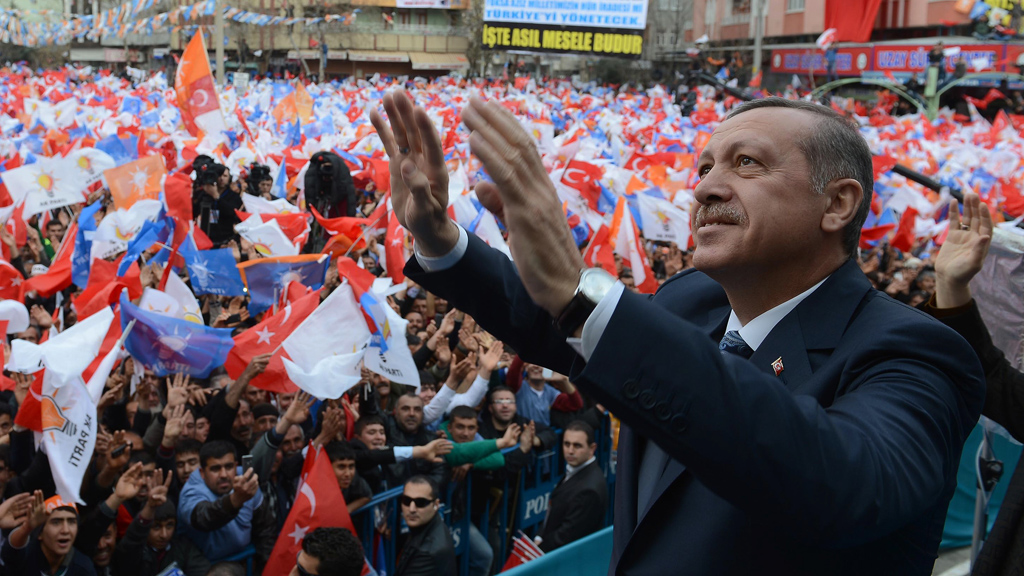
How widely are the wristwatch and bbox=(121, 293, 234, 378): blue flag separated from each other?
404 centimetres

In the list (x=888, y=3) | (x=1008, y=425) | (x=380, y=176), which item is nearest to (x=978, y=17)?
(x=888, y=3)

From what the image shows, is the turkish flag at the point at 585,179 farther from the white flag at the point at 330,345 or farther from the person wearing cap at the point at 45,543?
the person wearing cap at the point at 45,543

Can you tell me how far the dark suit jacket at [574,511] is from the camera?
4.52 meters

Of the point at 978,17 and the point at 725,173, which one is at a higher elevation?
the point at 978,17

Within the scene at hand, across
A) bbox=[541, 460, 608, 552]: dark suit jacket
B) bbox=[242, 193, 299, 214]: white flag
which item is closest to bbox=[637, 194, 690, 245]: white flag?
bbox=[242, 193, 299, 214]: white flag

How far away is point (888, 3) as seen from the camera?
35094 mm

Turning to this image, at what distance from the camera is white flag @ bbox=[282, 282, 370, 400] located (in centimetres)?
454

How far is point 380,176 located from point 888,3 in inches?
1217

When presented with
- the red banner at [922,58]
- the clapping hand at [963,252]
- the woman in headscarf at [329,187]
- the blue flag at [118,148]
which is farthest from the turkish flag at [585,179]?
the red banner at [922,58]

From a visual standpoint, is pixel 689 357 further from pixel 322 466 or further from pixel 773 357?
pixel 322 466

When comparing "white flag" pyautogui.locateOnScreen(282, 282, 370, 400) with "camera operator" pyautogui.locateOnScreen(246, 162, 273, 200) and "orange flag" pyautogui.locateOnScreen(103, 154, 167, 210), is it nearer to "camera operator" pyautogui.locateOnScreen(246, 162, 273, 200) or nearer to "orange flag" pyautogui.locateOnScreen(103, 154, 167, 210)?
"orange flag" pyautogui.locateOnScreen(103, 154, 167, 210)

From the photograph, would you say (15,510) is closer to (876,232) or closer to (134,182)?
(134,182)

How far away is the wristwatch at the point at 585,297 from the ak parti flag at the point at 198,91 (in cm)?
1203

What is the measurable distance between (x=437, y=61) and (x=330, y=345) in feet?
176
